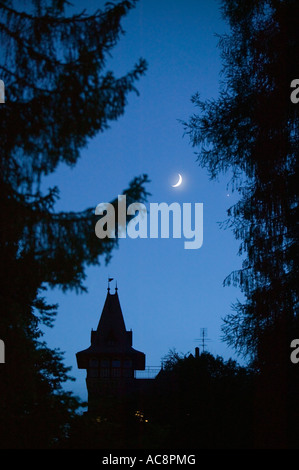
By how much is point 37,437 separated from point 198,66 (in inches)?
349

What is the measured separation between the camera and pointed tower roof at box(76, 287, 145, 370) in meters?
40.5

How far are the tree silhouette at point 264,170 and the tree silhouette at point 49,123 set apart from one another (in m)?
3.57

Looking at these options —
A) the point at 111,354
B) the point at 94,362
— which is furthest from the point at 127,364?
the point at 94,362

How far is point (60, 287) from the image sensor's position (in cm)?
614

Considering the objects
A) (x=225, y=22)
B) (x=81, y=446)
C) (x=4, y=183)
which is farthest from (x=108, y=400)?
(x=225, y=22)

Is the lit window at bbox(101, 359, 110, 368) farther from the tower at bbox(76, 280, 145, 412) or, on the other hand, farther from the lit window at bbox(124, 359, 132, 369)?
the lit window at bbox(124, 359, 132, 369)

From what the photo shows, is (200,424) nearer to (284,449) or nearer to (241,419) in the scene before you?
(241,419)

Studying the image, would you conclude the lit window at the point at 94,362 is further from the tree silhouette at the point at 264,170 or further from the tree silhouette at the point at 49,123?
the tree silhouette at the point at 49,123

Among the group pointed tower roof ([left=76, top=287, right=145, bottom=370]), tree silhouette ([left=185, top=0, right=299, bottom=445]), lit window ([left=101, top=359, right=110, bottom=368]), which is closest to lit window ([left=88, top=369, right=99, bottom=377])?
lit window ([left=101, top=359, right=110, bottom=368])

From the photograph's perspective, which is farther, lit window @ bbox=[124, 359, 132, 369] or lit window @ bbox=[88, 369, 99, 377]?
lit window @ bbox=[124, 359, 132, 369]

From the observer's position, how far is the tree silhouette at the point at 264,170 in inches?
340

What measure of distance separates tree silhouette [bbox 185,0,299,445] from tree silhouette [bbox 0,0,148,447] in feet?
11.7

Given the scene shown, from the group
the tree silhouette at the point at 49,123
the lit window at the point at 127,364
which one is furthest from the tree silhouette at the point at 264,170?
the lit window at the point at 127,364

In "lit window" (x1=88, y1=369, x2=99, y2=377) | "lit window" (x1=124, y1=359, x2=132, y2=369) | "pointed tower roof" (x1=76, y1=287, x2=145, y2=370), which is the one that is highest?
"pointed tower roof" (x1=76, y1=287, x2=145, y2=370)
